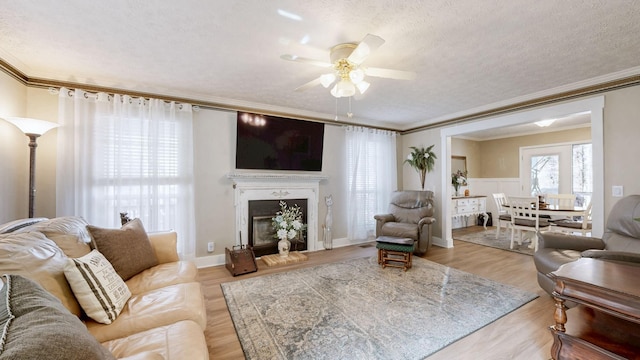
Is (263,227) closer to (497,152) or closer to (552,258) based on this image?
(552,258)

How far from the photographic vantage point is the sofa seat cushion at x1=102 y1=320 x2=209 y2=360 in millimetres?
1120

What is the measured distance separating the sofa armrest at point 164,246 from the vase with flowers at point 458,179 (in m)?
6.24

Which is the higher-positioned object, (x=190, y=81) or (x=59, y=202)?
(x=190, y=81)

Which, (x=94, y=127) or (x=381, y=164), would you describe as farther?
(x=381, y=164)

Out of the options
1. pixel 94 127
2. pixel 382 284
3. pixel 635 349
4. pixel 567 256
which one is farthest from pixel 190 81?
pixel 567 256

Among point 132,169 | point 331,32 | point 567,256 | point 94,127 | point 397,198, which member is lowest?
point 567,256

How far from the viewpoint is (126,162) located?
3.06m

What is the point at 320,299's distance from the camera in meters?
2.55

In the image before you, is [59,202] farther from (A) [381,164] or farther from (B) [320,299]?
(A) [381,164]

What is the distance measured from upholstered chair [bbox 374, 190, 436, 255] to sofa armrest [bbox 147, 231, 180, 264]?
313 cm

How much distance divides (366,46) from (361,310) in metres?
2.22

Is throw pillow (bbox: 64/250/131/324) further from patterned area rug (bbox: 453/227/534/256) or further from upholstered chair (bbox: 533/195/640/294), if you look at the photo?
patterned area rug (bbox: 453/227/534/256)

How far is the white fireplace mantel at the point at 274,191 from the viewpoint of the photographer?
3.80 metres

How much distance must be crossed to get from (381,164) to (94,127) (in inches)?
174
